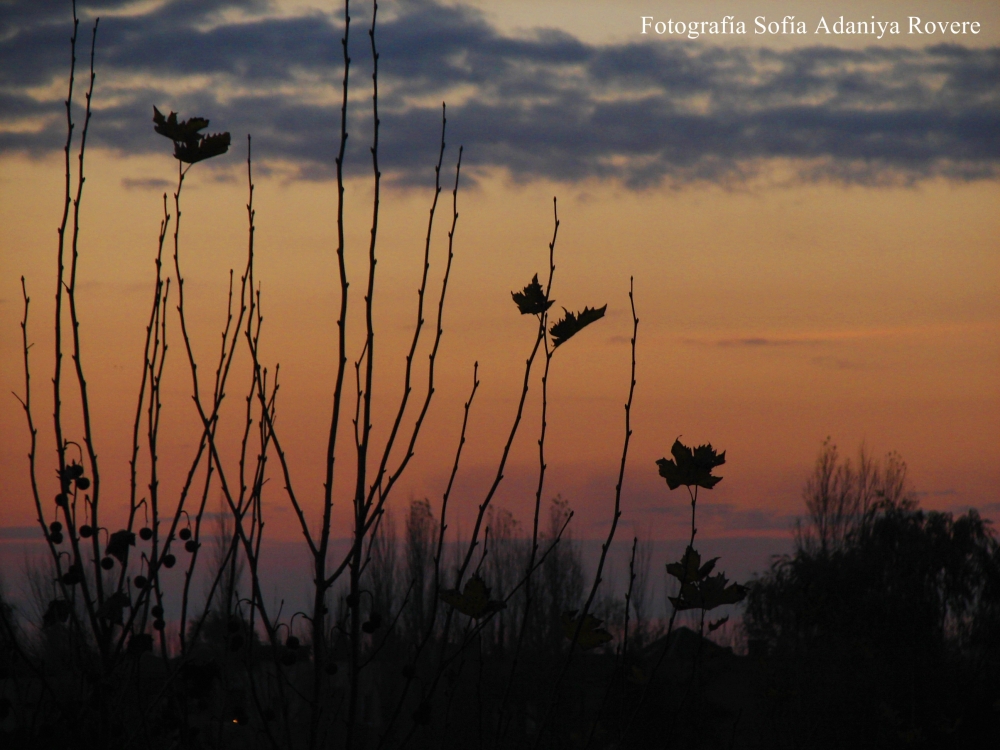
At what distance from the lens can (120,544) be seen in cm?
236

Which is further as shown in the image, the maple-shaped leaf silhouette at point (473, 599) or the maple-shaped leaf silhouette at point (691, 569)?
the maple-shaped leaf silhouette at point (691, 569)

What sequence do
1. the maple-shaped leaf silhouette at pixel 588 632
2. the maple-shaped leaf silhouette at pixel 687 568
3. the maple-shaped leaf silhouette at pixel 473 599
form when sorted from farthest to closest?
the maple-shaped leaf silhouette at pixel 687 568 → the maple-shaped leaf silhouette at pixel 588 632 → the maple-shaped leaf silhouette at pixel 473 599

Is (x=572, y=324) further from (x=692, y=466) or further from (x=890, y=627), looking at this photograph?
(x=890, y=627)

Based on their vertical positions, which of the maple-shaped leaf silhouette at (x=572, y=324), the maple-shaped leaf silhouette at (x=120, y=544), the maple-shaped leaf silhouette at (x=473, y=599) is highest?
the maple-shaped leaf silhouette at (x=572, y=324)

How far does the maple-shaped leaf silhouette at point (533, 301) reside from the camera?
7.66 ft

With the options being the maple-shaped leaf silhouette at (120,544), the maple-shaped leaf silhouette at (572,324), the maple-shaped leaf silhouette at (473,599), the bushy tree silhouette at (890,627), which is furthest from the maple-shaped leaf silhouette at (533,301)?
the bushy tree silhouette at (890,627)

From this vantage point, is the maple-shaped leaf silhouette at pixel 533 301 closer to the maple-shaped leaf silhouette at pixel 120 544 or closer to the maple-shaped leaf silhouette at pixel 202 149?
the maple-shaped leaf silhouette at pixel 202 149

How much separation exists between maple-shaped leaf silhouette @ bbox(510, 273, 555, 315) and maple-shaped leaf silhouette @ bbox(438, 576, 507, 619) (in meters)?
0.65

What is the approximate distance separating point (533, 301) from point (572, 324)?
0.42ft

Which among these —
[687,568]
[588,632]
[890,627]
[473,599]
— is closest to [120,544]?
[473,599]

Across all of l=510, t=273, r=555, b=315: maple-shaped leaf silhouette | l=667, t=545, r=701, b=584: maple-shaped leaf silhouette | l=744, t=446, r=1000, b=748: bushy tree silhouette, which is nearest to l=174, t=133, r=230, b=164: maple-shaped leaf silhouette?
l=510, t=273, r=555, b=315: maple-shaped leaf silhouette

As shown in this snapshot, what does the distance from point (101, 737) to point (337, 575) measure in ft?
2.39

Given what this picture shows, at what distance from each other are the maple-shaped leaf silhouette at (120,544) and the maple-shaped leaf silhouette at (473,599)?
0.82m

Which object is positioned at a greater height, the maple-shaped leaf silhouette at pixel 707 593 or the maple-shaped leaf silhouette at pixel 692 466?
the maple-shaped leaf silhouette at pixel 692 466
